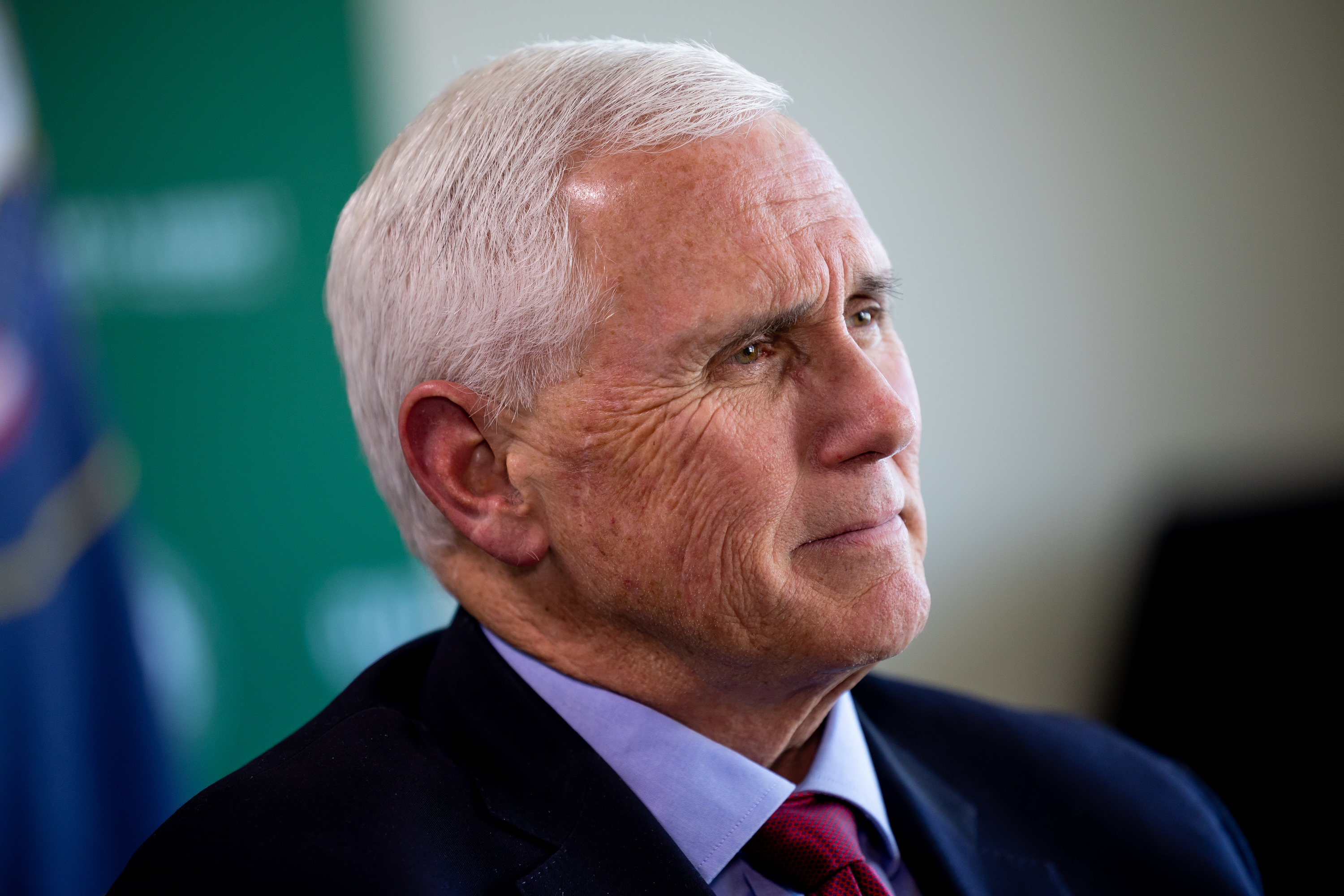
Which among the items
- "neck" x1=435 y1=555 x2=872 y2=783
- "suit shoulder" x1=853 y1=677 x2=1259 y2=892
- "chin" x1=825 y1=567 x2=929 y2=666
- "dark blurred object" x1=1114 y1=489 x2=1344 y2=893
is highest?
"chin" x1=825 y1=567 x2=929 y2=666

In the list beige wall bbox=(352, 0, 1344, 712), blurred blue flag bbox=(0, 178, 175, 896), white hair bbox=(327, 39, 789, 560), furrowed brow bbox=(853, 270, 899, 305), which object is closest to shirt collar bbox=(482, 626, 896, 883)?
white hair bbox=(327, 39, 789, 560)

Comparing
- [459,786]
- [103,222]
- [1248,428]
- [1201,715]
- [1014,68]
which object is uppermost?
[1014,68]

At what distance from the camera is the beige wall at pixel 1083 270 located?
10.9 ft

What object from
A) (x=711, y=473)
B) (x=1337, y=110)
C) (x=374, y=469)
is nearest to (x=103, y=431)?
(x=374, y=469)

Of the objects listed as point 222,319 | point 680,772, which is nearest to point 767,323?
point 680,772

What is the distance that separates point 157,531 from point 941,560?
2.26 metres

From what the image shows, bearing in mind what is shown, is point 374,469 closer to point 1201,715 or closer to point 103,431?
point 103,431

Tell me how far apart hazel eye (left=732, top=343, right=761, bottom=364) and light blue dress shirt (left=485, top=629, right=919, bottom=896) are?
421 mm

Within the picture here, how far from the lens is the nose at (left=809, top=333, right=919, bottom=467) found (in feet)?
3.85

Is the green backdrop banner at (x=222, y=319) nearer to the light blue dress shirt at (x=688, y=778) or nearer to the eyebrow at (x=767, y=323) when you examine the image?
the light blue dress shirt at (x=688, y=778)

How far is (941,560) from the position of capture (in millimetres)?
3412

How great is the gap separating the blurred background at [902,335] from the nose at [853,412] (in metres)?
1.85

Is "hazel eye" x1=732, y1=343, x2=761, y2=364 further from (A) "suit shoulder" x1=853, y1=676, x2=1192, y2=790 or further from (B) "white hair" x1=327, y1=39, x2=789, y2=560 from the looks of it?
(A) "suit shoulder" x1=853, y1=676, x2=1192, y2=790

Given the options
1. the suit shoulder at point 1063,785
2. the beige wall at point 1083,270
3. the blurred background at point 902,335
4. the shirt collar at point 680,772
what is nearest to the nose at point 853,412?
the shirt collar at point 680,772
